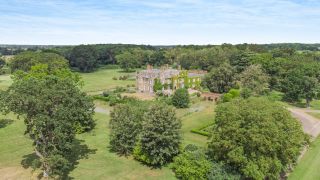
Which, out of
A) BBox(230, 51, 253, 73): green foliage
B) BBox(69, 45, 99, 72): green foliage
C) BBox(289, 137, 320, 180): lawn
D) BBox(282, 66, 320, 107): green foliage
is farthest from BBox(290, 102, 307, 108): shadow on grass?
BBox(69, 45, 99, 72): green foliage

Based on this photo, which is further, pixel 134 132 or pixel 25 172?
pixel 134 132

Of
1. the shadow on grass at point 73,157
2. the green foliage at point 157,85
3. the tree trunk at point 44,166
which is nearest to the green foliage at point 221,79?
the green foliage at point 157,85

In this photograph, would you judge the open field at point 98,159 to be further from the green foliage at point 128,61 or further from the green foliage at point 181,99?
the green foliage at point 128,61

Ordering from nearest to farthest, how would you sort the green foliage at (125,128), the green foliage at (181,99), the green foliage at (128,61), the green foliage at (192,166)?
the green foliage at (192,166) → the green foliage at (125,128) → the green foliage at (181,99) → the green foliage at (128,61)

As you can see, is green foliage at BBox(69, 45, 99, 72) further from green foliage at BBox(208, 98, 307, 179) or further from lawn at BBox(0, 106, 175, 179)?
green foliage at BBox(208, 98, 307, 179)

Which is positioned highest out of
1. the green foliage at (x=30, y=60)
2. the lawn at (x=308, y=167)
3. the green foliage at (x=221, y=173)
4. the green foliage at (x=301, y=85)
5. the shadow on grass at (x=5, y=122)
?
the green foliage at (x=30, y=60)

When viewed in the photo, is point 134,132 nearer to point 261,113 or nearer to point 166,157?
point 166,157

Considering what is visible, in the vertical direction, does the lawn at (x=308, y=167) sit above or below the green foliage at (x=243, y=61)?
below

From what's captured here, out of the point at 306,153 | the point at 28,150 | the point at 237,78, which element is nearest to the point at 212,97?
the point at 237,78
